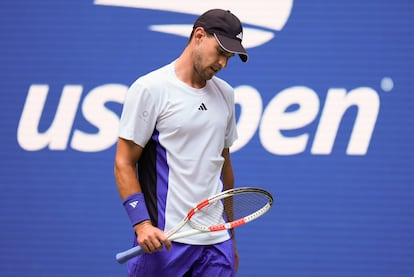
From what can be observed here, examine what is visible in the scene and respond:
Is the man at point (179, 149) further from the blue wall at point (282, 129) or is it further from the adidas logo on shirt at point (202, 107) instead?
the blue wall at point (282, 129)

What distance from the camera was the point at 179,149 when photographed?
342cm

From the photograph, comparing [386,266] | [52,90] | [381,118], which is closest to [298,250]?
[386,266]

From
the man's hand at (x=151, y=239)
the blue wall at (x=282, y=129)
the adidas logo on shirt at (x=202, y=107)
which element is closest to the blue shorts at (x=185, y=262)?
the man's hand at (x=151, y=239)

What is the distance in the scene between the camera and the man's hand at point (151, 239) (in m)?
3.27

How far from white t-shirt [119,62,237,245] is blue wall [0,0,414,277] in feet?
6.50

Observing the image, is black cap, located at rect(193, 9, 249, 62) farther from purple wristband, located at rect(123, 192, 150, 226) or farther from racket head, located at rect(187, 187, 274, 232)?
purple wristband, located at rect(123, 192, 150, 226)

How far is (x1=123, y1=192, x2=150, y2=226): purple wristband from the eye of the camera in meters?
3.34

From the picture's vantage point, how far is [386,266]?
5477mm

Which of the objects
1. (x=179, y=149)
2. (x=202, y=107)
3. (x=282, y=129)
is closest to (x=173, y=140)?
(x=179, y=149)

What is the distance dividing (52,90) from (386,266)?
2.28 meters

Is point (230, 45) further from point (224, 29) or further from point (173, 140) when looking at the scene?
point (173, 140)

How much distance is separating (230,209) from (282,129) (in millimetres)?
1877

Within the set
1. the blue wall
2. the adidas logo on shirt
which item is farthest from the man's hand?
the blue wall

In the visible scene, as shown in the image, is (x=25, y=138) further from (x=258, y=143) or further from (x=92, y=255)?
(x=258, y=143)
